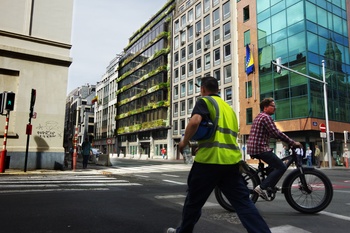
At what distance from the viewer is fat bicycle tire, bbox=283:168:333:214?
4.94m

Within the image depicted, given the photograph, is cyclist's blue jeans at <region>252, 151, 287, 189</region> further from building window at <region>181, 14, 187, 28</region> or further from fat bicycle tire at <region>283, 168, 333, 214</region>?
building window at <region>181, 14, 187, 28</region>

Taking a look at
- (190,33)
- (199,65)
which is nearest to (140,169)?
(199,65)

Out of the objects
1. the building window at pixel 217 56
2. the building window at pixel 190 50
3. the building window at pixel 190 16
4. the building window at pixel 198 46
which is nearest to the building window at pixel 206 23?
the building window at pixel 198 46

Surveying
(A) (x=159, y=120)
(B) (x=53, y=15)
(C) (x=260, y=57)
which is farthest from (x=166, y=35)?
(B) (x=53, y=15)

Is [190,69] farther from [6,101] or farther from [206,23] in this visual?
[6,101]

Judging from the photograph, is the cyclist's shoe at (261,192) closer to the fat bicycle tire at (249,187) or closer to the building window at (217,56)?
the fat bicycle tire at (249,187)

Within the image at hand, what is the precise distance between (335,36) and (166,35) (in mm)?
28823

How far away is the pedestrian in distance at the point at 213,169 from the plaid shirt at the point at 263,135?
6.22 ft

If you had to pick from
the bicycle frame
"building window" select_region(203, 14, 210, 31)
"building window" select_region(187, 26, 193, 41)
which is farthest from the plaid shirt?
"building window" select_region(187, 26, 193, 41)

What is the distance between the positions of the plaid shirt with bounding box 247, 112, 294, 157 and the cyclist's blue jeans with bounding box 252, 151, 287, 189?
0.10m

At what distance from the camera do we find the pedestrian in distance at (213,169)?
2939 millimetres

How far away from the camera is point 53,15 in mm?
15742

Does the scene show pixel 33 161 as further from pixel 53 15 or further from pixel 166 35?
pixel 166 35

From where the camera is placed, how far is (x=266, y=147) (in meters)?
4.86
